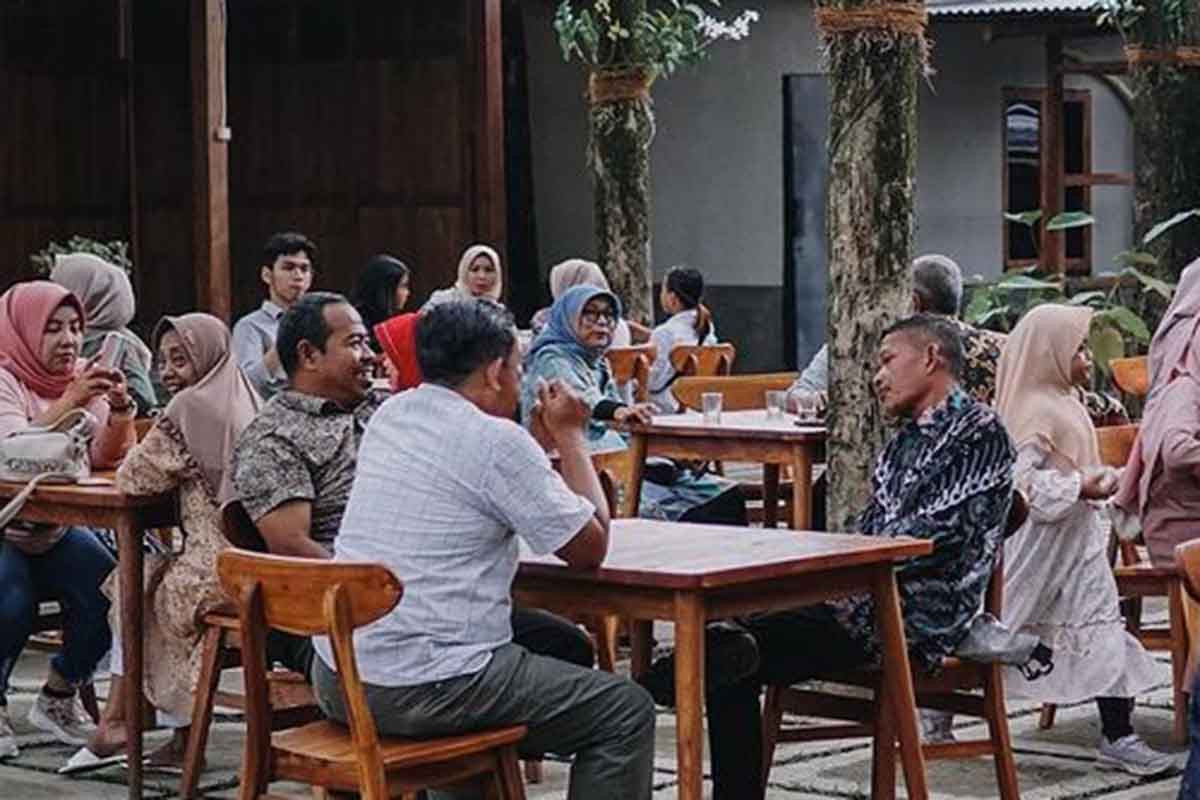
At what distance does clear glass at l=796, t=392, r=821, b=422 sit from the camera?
1043 centimetres

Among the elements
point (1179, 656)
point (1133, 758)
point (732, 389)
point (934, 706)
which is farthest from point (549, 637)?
point (732, 389)

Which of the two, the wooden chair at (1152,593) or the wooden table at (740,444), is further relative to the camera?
the wooden table at (740,444)

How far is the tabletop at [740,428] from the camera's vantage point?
9977 mm

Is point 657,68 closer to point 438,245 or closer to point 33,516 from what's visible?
point 438,245

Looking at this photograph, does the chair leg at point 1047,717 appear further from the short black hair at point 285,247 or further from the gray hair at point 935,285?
the short black hair at point 285,247

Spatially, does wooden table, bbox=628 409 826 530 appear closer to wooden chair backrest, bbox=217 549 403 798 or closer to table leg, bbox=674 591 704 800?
table leg, bbox=674 591 704 800

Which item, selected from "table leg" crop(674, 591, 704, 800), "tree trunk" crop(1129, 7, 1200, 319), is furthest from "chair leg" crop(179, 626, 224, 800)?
"tree trunk" crop(1129, 7, 1200, 319)

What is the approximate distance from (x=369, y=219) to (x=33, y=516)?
9.56 meters

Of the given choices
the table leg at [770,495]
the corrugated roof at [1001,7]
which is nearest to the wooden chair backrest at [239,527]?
the table leg at [770,495]

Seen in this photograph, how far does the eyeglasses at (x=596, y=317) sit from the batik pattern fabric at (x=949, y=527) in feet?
10.3

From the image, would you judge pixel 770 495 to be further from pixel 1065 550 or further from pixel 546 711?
pixel 546 711

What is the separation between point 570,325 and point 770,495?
1.19 meters

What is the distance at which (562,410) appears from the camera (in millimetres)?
6676

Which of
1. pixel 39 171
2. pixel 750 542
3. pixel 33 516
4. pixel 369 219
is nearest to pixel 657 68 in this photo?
pixel 369 219
